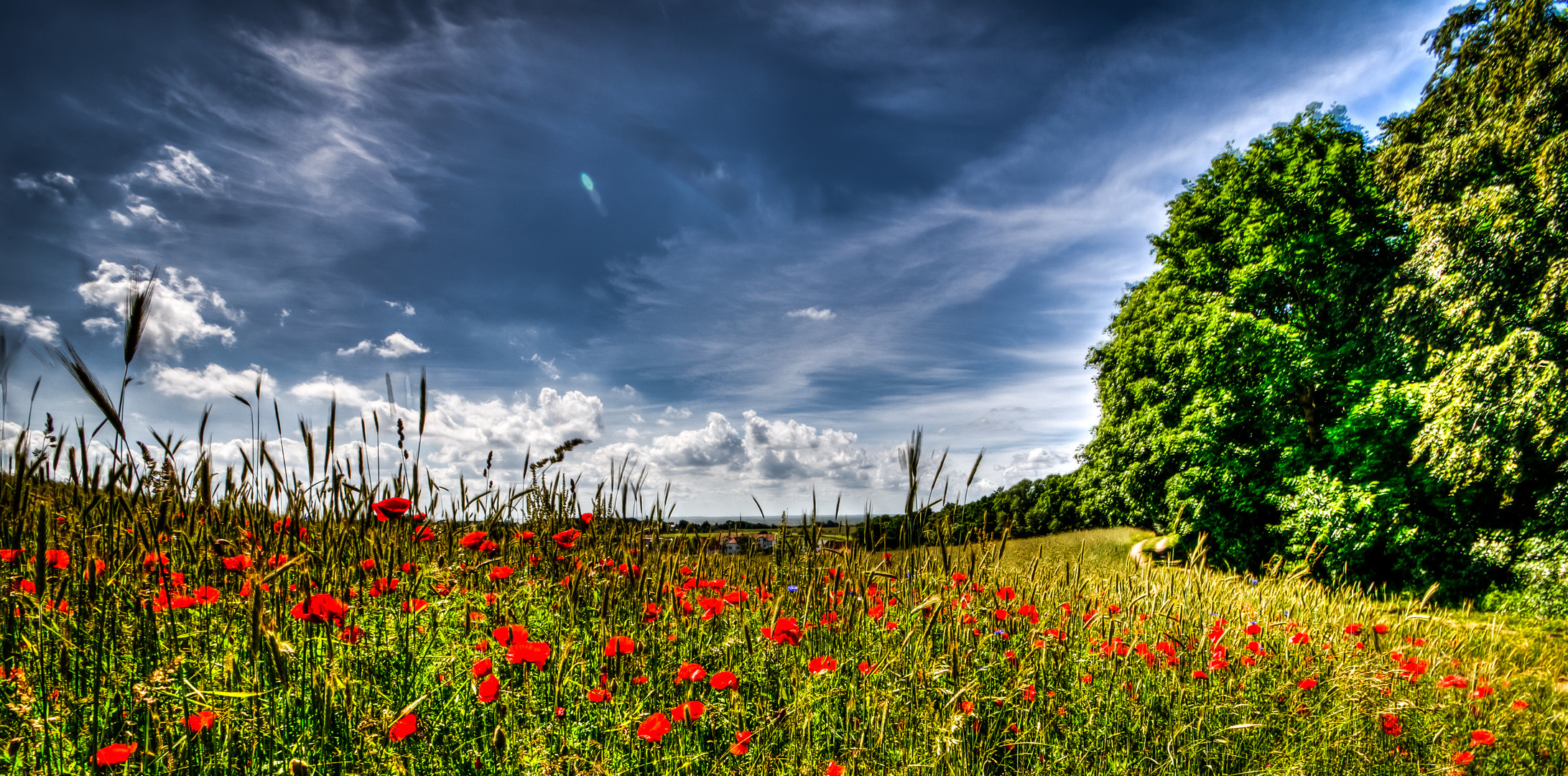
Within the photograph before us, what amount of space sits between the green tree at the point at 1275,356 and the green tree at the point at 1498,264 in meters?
1.13

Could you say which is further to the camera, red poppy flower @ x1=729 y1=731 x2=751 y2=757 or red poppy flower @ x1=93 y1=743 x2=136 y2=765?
red poppy flower @ x1=729 y1=731 x2=751 y2=757

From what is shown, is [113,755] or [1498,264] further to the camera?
[1498,264]

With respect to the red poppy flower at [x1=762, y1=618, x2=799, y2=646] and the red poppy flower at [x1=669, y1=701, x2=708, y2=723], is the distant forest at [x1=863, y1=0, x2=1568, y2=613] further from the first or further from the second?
the red poppy flower at [x1=669, y1=701, x2=708, y2=723]

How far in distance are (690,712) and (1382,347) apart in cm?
1360

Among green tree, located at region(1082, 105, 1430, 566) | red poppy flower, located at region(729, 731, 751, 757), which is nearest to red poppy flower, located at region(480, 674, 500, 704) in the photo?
red poppy flower, located at region(729, 731, 751, 757)

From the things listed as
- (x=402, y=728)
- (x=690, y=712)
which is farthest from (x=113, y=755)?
(x=690, y=712)

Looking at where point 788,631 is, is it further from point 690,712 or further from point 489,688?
point 489,688

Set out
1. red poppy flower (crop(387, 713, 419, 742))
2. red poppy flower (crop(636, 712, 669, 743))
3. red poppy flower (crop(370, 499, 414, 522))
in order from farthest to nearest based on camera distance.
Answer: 1. red poppy flower (crop(370, 499, 414, 522))
2. red poppy flower (crop(636, 712, 669, 743))
3. red poppy flower (crop(387, 713, 419, 742))

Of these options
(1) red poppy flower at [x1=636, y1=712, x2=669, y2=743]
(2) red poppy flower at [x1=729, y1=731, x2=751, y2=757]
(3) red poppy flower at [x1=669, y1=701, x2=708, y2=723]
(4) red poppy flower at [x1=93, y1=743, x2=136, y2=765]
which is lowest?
(2) red poppy flower at [x1=729, y1=731, x2=751, y2=757]

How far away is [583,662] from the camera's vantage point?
2.53m

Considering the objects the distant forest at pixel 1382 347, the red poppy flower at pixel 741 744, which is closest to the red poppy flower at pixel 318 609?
the red poppy flower at pixel 741 744

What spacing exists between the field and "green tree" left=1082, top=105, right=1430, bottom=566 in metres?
8.13

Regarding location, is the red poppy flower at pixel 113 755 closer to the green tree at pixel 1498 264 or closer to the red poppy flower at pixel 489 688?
the red poppy flower at pixel 489 688

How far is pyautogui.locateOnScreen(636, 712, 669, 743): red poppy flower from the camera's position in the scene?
5.62 feet
